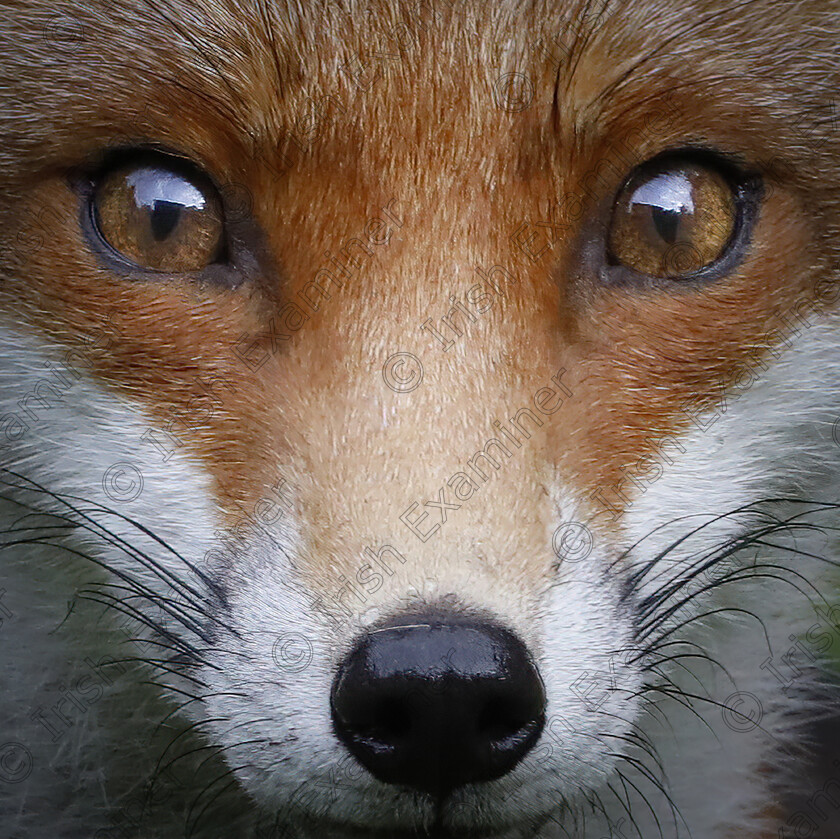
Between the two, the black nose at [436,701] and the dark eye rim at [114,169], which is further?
the dark eye rim at [114,169]

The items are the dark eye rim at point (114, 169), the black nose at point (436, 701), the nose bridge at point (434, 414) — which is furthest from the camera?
the dark eye rim at point (114, 169)

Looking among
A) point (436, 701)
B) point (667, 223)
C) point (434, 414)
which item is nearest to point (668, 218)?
point (667, 223)

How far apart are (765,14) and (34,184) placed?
5.87 feet

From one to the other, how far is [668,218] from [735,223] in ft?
0.64

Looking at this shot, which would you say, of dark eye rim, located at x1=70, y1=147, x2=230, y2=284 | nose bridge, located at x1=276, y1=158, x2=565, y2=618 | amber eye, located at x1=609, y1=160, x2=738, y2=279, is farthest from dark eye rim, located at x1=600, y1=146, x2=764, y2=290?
dark eye rim, located at x1=70, y1=147, x2=230, y2=284

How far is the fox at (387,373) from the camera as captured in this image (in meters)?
2.00

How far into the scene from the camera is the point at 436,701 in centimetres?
184

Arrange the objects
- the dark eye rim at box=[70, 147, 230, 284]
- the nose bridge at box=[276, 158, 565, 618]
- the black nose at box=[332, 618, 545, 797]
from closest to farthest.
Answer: the black nose at box=[332, 618, 545, 797], the nose bridge at box=[276, 158, 565, 618], the dark eye rim at box=[70, 147, 230, 284]

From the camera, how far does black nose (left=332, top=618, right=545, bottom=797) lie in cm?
183

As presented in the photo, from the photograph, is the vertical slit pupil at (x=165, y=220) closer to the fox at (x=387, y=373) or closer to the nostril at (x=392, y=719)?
the fox at (x=387, y=373)

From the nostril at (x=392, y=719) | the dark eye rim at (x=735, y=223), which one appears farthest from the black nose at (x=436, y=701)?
the dark eye rim at (x=735, y=223)

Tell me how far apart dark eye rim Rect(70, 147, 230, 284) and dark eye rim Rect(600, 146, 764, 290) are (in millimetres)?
912

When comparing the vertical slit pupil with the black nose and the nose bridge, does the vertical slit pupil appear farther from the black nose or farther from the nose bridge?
the black nose

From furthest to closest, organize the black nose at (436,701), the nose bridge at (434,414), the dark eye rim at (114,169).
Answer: the dark eye rim at (114,169) → the nose bridge at (434,414) → the black nose at (436,701)
